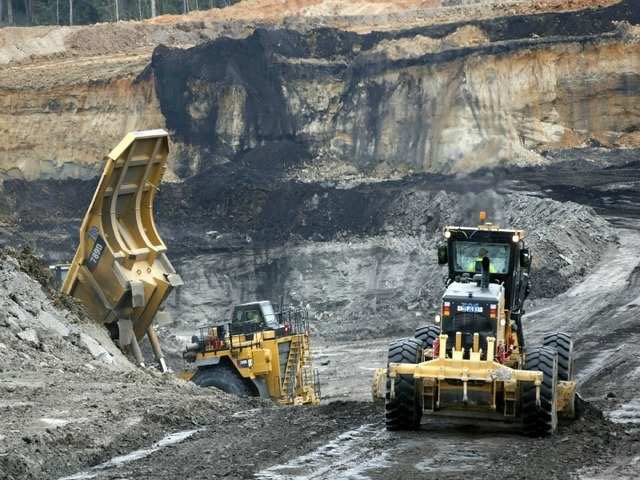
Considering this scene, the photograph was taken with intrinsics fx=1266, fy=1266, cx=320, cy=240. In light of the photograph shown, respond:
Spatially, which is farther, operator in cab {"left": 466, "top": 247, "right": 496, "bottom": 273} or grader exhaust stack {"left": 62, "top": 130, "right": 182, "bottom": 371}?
grader exhaust stack {"left": 62, "top": 130, "right": 182, "bottom": 371}

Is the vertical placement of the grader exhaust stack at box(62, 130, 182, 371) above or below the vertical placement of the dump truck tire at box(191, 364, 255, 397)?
above

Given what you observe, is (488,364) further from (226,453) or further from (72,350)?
(72,350)

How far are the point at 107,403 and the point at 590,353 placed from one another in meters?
11.1

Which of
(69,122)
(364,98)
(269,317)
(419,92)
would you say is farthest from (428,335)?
(69,122)

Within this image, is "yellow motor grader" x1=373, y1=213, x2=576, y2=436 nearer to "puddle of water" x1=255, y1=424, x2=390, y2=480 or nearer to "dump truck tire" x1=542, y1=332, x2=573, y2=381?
"dump truck tire" x1=542, y1=332, x2=573, y2=381

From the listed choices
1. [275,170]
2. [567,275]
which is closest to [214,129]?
[275,170]

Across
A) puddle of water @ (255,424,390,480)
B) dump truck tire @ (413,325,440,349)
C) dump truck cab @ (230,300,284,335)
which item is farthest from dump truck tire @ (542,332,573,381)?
dump truck cab @ (230,300,284,335)

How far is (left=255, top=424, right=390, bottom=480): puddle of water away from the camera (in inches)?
440

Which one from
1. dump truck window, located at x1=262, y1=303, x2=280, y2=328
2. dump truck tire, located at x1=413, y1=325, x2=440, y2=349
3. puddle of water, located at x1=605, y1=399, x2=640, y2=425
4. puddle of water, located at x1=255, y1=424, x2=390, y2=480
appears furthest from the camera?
dump truck window, located at x1=262, y1=303, x2=280, y2=328

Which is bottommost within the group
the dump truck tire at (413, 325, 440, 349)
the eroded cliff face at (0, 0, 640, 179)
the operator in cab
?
the dump truck tire at (413, 325, 440, 349)

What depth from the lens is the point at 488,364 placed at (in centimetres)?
1291

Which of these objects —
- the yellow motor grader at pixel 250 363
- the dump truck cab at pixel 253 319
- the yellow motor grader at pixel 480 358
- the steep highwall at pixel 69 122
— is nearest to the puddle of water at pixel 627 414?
the yellow motor grader at pixel 480 358

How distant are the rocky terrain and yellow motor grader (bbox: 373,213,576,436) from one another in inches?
59.2

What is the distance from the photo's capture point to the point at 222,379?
18344 millimetres
